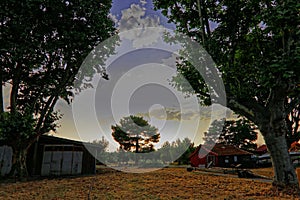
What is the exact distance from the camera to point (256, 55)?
499 inches

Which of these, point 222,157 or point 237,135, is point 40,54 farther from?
point 237,135

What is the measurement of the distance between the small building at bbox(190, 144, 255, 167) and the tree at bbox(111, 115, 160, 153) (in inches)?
599

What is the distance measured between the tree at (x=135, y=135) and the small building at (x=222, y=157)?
1522cm

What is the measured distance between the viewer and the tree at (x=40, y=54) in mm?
14852

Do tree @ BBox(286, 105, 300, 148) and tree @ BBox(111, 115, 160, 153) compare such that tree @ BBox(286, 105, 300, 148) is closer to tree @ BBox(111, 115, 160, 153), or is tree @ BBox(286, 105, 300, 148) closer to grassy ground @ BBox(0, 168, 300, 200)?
grassy ground @ BBox(0, 168, 300, 200)

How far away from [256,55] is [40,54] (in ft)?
50.2

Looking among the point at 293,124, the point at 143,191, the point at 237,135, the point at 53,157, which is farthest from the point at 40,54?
the point at 237,135

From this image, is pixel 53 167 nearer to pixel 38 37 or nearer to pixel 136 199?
pixel 38 37

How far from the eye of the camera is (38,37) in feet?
52.8

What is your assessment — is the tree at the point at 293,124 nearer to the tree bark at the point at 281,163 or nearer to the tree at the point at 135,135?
the tree bark at the point at 281,163

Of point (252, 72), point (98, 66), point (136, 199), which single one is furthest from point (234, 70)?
point (98, 66)

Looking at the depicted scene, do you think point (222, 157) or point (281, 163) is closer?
point (281, 163)

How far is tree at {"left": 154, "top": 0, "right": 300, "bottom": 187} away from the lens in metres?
9.00

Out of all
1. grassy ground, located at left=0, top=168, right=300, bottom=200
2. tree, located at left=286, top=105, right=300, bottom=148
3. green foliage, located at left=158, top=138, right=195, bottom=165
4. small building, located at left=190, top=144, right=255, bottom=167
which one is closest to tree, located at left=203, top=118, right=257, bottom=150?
green foliage, located at left=158, top=138, right=195, bottom=165
